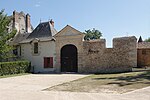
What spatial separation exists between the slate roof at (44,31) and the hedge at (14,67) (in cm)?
425

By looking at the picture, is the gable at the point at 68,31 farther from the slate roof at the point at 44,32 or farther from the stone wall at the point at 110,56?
the slate roof at the point at 44,32

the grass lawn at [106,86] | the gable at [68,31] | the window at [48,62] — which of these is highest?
the gable at [68,31]

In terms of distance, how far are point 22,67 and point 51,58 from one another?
11.3ft

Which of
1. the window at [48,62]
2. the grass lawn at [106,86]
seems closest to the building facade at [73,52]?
the window at [48,62]

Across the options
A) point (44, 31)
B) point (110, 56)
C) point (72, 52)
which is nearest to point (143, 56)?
point (110, 56)

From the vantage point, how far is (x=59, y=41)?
23.1 m

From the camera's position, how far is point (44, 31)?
84.2 ft

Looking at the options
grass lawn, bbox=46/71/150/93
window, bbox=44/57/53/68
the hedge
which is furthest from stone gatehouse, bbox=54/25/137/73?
grass lawn, bbox=46/71/150/93

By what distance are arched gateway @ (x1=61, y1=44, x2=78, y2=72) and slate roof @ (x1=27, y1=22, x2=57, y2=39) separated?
2978 millimetres

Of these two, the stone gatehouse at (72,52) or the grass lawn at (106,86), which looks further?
the stone gatehouse at (72,52)

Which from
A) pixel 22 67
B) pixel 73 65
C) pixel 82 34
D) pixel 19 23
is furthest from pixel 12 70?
pixel 19 23

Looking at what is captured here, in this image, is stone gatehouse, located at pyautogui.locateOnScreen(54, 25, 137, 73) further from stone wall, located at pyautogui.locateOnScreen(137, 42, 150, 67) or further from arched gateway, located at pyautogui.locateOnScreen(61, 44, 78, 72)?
stone wall, located at pyautogui.locateOnScreen(137, 42, 150, 67)

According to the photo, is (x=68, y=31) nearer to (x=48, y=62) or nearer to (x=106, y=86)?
(x=48, y=62)

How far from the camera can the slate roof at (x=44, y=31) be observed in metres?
25.0
